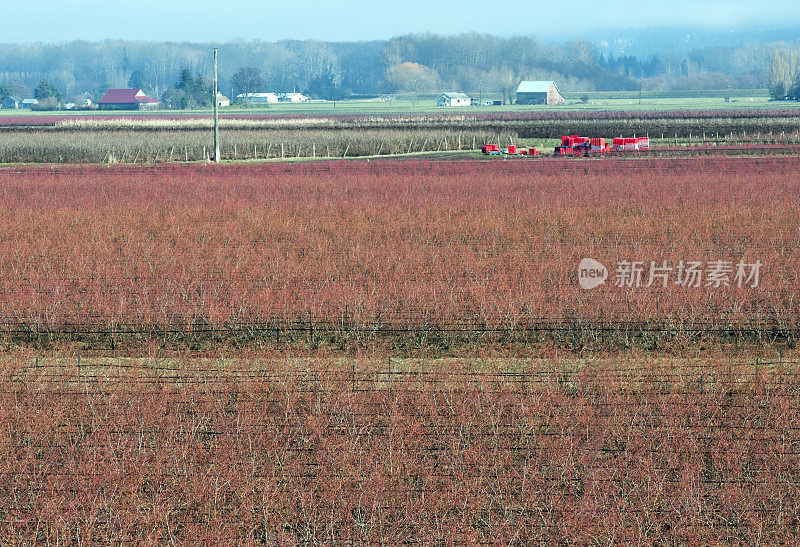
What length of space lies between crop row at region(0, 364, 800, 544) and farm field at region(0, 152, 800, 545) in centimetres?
4

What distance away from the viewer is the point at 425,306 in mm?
17016

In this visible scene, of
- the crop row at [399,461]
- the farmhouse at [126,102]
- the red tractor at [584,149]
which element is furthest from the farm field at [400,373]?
the farmhouse at [126,102]

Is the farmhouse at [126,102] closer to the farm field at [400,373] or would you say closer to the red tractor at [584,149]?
the red tractor at [584,149]

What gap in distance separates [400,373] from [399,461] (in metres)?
2.82

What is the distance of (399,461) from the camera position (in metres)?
10.1

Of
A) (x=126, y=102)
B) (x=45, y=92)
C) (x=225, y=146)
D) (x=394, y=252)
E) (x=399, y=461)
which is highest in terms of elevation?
(x=45, y=92)

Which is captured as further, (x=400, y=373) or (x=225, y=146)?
(x=225, y=146)

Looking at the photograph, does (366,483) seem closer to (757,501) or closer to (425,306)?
(757,501)

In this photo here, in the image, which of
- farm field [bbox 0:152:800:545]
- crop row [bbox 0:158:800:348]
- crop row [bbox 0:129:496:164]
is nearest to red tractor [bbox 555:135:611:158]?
crop row [bbox 0:129:496:164]

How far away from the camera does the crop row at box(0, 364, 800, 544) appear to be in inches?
352

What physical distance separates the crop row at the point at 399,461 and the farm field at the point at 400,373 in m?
0.04

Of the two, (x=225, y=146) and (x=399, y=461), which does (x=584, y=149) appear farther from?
(x=399, y=461)

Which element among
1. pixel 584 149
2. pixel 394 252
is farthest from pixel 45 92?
pixel 394 252

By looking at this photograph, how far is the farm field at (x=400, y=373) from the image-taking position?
9234mm
